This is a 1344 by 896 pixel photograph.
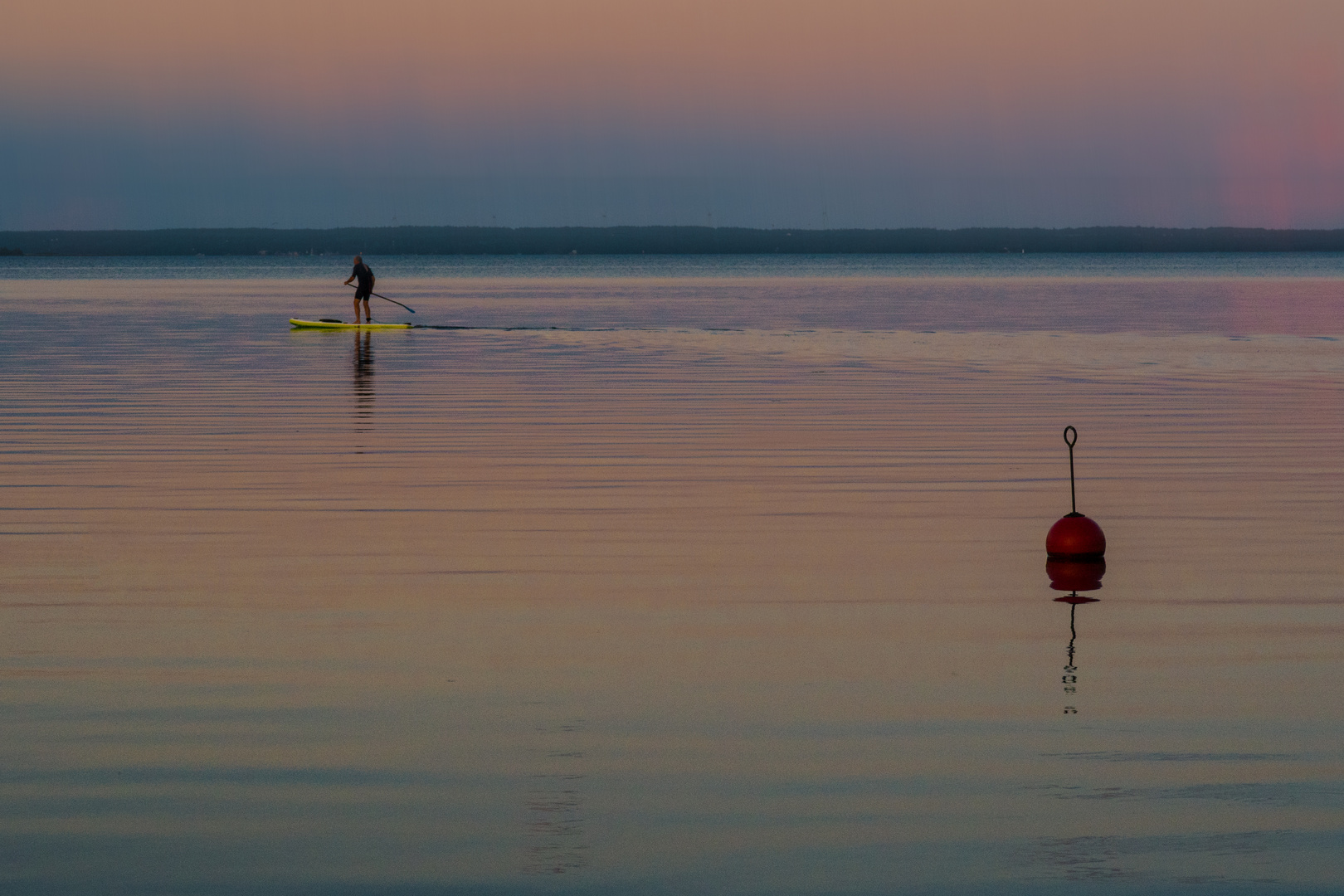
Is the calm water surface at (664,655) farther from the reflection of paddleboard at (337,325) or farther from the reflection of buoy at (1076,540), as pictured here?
the reflection of paddleboard at (337,325)

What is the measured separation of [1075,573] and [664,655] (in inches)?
148

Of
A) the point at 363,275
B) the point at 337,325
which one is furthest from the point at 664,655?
the point at 337,325

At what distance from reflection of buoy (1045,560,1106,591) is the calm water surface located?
95mm

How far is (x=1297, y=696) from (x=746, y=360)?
28.0 metres

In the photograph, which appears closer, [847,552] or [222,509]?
[847,552]

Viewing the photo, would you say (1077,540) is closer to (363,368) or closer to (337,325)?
(363,368)

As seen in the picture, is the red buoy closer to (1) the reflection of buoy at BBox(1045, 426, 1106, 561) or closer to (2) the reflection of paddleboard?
(1) the reflection of buoy at BBox(1045, 426, 1106, 561)

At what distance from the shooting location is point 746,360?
120 ft

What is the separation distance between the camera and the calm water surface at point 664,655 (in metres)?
6.56

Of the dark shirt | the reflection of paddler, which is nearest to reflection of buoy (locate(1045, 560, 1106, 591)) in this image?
the reflection of paddler

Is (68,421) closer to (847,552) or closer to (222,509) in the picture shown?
(222,509)

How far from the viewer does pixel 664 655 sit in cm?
966

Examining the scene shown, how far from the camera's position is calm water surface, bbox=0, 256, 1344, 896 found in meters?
6.56

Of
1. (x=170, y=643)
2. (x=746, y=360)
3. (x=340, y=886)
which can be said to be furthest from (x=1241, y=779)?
(x=746, y=360)
